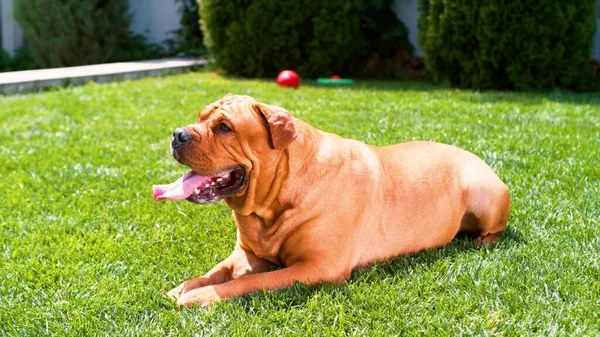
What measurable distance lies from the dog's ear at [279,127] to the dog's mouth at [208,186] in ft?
0.68

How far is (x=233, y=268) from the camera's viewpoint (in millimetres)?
3244

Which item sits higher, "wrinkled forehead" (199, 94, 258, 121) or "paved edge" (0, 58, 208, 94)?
"wrinkled forehead" (199, 94, 258, 121)

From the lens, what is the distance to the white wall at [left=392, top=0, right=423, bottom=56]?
11711 mm

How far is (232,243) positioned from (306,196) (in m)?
0.78

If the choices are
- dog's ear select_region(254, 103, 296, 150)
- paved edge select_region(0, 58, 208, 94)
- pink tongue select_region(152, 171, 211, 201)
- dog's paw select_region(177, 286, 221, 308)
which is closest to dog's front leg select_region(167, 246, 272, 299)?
dog's paw select_region(177, 286, 221, 308)

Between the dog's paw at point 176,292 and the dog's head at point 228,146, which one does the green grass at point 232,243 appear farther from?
the dog's head at point 228,146

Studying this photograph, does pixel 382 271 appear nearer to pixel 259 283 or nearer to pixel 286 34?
pixel 259 283

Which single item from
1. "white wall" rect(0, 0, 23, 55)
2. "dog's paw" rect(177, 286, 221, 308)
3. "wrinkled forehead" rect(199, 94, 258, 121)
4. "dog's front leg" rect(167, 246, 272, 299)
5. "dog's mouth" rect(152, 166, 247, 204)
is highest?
"white wall" rect(0, 0, 23, 55)

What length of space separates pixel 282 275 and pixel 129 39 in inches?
452

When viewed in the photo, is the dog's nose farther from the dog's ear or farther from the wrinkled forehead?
the dog's ear

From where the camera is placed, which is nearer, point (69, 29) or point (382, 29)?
point (382, 29)

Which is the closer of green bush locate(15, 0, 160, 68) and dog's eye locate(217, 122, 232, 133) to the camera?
dog's eye locate(217, 122, 232, 133)

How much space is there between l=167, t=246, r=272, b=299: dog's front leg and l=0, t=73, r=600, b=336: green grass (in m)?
0.16

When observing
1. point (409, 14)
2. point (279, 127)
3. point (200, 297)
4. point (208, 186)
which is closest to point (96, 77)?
point (409, 14)
